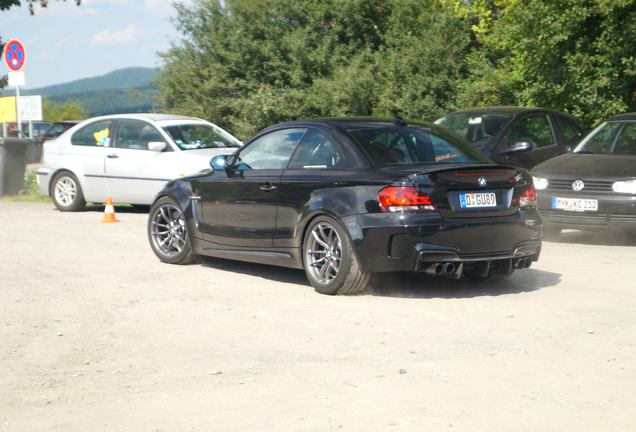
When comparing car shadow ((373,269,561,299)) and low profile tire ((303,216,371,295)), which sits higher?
low profile tire ((303,216,371,295))

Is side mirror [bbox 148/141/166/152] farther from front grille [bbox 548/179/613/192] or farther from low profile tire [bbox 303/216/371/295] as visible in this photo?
low profile tire [bbox 303/216/371/295]

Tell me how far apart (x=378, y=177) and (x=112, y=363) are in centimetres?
300

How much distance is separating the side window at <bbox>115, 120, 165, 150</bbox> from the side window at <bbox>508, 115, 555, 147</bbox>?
17.5 feet

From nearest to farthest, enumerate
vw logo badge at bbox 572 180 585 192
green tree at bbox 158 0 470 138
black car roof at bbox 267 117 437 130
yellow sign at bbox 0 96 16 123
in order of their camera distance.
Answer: black car roof at bbox 267 117 437 130
vw logo badge at bbox 572 180 585 192
green tree at bbox 158 0 470 138
yellow sign at bbox 0 96 16 123

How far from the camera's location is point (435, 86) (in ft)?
71.1

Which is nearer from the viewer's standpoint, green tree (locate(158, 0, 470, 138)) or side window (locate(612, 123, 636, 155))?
side window (locate(612, 123, 636, 155))

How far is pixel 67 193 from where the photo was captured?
17.8 meters

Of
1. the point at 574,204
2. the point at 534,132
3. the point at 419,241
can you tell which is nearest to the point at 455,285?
the point at 419,241

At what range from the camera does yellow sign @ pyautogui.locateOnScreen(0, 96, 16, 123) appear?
957 inches

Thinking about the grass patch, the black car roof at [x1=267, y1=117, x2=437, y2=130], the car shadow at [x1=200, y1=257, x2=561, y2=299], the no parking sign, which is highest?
the no parking sign

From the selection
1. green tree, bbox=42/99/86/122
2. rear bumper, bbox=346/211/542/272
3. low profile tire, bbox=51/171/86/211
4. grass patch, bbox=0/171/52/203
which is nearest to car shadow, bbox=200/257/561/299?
rear bumper, bbox=346/211/542/272

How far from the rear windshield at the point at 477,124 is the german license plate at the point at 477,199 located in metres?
6.26

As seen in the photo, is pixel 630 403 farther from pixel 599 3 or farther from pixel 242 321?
pixel 599 3

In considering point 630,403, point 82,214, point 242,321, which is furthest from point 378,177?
point 82,214
